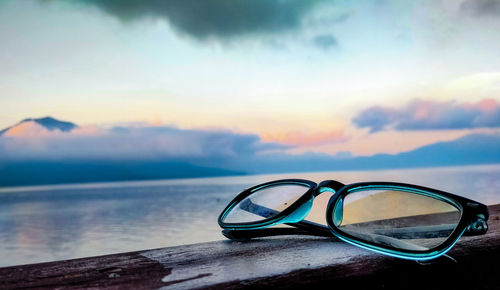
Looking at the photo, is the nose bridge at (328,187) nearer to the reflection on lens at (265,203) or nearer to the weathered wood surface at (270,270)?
the reflection on lens at (265,203)

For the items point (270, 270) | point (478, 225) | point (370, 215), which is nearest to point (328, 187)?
point (370, 215)

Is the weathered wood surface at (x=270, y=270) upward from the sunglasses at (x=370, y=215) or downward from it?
downward

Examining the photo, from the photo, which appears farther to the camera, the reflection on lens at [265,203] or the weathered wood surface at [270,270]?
the reflection on lens at [265,203]

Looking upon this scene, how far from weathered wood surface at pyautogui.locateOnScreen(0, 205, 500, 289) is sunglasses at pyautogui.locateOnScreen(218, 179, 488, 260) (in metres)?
0.04

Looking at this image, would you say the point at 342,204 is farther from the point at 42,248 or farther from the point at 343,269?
the point at 42,248

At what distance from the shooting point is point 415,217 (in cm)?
126

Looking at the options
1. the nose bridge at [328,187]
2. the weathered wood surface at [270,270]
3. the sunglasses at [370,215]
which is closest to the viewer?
the weathered wood surface at [270,270]

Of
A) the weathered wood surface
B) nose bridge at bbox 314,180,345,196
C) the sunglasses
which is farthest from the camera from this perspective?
nose bridge at bbox 314,180,345,196

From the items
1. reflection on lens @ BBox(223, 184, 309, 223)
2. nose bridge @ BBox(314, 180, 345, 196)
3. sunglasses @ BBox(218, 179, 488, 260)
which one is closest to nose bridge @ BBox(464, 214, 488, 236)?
sunglasses @ BBox(218, 179, 488, 260)

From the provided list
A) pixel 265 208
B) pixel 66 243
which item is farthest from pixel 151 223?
pixel 265 208

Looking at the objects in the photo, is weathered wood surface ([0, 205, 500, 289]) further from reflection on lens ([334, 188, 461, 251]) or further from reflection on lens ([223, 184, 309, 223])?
reflection on lens ([223, 184, 309, 223])

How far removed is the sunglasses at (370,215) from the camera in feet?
3.16

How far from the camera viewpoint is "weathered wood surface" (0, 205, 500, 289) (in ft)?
2.60

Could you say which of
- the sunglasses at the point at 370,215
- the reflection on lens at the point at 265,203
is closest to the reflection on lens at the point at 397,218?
the sunglasses at the point at 370,215
